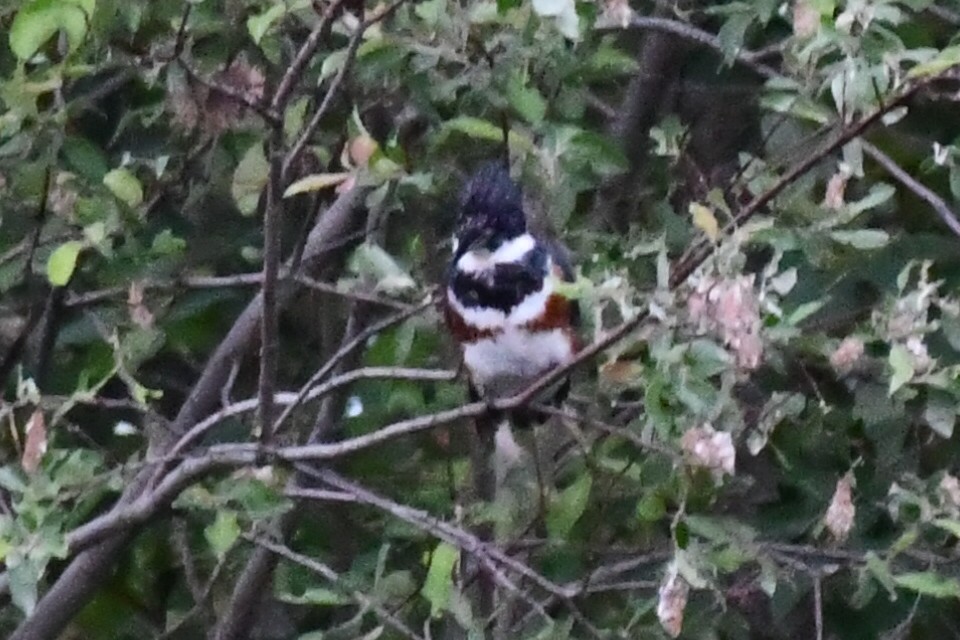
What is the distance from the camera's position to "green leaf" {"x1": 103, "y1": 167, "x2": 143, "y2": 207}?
199 centimetres

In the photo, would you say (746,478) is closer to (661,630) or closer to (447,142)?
(661,630)

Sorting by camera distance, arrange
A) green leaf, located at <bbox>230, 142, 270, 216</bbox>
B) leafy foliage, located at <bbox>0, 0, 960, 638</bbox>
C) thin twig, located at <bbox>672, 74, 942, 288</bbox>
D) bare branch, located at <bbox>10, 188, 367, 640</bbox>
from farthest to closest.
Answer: bare branch, located at <bbox>10, 188, 367, 640</bbox> → green leaf, located at <bbox>230, 142, 270, 216</bbox> → leafy foliage, located at <bbox>0, 0, 960, 638</bbox> → thin twig, located at <bbox>672, 74, 942, 288</bbox>

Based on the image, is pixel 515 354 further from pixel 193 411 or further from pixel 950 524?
pixel 950 524

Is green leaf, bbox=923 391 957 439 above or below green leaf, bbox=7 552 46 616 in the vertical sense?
above

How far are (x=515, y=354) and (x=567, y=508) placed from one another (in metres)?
0.35

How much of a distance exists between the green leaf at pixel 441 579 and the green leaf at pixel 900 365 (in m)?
0.55

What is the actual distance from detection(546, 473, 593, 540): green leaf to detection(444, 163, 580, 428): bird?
158 mm

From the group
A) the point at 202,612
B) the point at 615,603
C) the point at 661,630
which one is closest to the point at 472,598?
the point at 615,603

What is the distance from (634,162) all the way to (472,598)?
28.2 inches

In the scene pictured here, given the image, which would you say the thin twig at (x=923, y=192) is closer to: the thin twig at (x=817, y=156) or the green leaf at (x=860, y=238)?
the green leaf at (x=860, y=238)

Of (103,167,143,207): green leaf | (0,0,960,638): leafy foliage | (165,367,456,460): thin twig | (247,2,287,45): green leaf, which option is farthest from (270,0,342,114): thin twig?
(103,167,143,207): green leaf

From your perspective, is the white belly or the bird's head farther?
the white belly

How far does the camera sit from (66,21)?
5.53 feet

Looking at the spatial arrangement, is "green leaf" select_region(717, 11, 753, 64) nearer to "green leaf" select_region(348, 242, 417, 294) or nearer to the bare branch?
"green leaf" select_region(348, 242, 417, 294)
